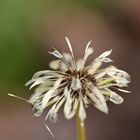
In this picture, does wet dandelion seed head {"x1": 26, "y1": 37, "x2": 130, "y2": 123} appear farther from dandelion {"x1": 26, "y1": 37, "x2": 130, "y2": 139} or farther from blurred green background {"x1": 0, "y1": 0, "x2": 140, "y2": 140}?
blurred green background {"x1": 0, "y1": 0, "x2": 140, "y2": 140}

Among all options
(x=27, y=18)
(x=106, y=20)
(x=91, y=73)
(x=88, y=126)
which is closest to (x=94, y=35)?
(x=106, y=20)

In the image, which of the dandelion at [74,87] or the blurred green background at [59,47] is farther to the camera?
the blurred green background at [59,47]

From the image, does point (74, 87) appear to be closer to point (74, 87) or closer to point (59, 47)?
point (74, 87)

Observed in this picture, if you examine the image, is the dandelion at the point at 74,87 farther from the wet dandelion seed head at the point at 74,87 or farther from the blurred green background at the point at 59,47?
the blurred green background at the point at 59,47

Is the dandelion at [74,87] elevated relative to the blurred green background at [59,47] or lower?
elevated

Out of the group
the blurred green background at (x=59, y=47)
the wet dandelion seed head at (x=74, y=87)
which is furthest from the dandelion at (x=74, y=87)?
the blurred green background at (x=59, y=47)

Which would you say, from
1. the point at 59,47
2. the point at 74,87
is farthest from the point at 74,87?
the point at 59,47
